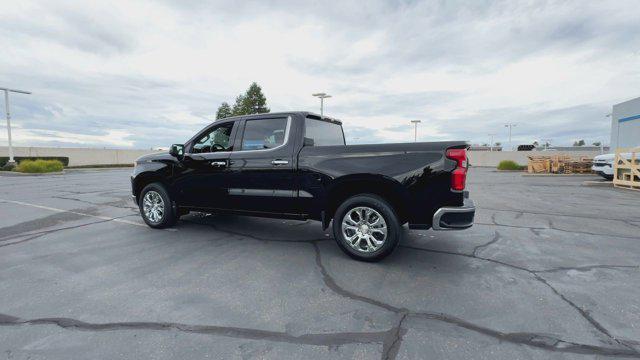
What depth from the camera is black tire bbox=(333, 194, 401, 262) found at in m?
4.00

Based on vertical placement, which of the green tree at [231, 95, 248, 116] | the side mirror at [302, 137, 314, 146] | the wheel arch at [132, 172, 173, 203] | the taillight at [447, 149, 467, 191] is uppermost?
the green tree at [231, 95, 248, 116]

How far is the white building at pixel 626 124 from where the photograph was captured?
971 inches

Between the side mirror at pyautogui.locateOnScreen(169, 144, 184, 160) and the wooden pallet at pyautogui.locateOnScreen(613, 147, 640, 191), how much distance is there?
15106mm

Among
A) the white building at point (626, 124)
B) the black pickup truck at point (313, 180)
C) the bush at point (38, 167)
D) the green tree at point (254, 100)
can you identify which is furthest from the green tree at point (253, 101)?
the black pickup truck at point (313, 180)

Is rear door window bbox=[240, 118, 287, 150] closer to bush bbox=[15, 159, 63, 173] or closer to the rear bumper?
the rear bumper

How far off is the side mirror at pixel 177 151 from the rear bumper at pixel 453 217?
420cm

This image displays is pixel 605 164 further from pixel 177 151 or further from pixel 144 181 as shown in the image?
pixel 144 181

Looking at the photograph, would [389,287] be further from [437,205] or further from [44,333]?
[44,333]

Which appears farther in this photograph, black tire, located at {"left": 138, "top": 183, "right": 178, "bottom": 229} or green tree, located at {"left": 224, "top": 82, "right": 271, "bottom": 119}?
green tree, located at {"left": 224, "top": 82, "right": 271, "bottom": 119}

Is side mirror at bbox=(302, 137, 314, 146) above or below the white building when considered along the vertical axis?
below

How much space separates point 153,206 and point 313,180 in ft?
11.0

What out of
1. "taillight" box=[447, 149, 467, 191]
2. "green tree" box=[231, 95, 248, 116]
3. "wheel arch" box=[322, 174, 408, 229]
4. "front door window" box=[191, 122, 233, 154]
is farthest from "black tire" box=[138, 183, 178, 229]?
"green tree" box=[231, 95, 248, 116]

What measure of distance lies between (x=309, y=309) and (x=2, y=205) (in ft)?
33.0

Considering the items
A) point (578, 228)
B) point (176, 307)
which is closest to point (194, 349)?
point (176, 307)
